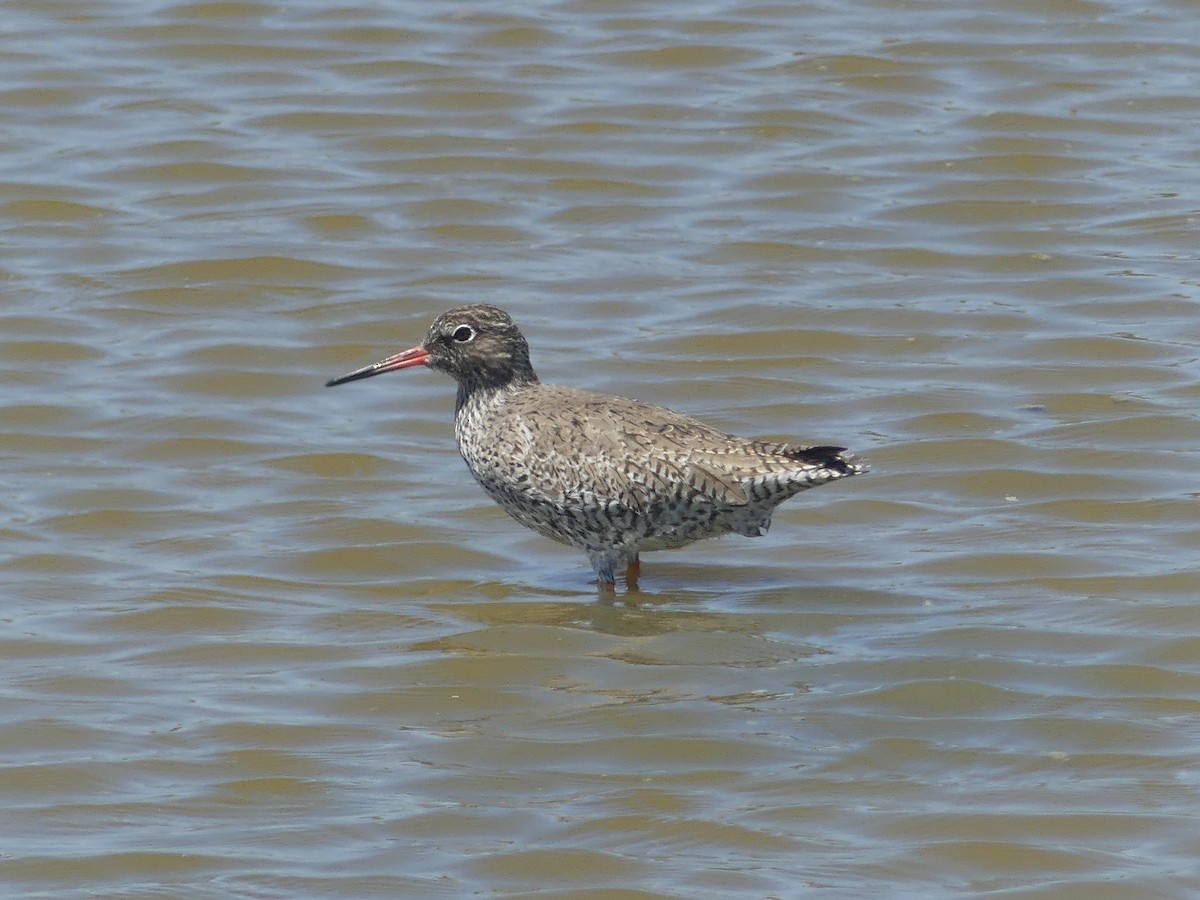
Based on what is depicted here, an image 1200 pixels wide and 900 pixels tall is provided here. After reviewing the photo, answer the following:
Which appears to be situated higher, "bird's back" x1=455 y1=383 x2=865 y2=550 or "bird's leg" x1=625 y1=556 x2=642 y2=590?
"bird's back" x1=455 y1=383 x2=865 y2=550

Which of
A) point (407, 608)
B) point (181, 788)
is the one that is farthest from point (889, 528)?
point (181, 788)

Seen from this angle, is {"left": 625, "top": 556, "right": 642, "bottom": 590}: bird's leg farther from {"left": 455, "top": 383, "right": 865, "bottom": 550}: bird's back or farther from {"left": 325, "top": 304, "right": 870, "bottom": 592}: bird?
{"left": 455, "top": 383, "right": 865, "bottom": 550}: bird's back

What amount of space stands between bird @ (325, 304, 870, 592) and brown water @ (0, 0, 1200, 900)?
1.08 feet

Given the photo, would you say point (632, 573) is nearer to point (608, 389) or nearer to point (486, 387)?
point (486, 387)

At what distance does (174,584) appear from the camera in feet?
34.7

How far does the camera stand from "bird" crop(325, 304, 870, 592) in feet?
33.8

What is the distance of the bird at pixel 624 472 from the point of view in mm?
10305

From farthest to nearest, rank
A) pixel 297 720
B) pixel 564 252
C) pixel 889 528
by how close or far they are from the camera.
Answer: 1. pixel 564 252
2. pixel 889 528
3. pixel 297 720

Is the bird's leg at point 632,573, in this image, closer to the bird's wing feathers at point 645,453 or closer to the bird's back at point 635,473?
the bird's back at point 635,473

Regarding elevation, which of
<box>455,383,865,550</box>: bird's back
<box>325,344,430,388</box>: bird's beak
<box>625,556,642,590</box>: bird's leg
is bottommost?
<box>625,556,642,590</box>: bird's leg

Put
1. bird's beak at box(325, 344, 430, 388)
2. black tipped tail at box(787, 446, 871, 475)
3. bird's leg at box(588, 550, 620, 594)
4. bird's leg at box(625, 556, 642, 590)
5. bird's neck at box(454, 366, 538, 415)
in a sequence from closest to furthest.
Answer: black tipped tail at box(787, 446, 871, 475) < bird's leg at box(588, 550, 620, 594) < bird's leg at box(625, 556, 642, 590) < bird's neck at box(454, 366, 538, 415) < bird's beak at box(325, 344, 430, 388)

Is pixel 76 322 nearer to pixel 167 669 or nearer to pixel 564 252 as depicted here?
pixel 564 252

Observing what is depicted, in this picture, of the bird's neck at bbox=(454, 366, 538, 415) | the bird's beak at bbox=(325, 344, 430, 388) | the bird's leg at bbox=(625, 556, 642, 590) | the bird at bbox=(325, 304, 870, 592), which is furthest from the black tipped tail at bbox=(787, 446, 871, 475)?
the bird's beak at bbox=(325, 344, 430, 388)

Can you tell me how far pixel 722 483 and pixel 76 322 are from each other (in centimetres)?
525
